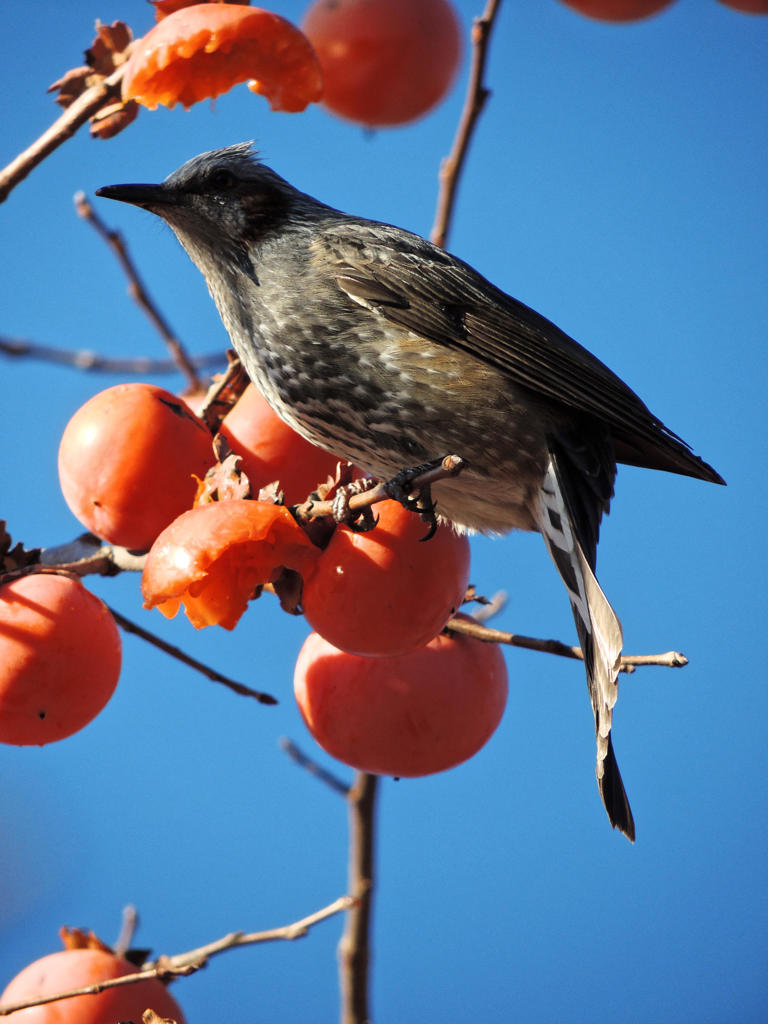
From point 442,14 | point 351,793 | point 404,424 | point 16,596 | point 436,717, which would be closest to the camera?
point 16,596

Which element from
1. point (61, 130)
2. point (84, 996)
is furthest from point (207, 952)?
point (61, 130)

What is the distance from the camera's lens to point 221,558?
2070mm

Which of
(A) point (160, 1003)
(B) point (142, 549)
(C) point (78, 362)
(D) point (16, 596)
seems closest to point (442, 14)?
(C) point (78, 362)

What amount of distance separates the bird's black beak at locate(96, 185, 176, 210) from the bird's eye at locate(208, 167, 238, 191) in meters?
0.12

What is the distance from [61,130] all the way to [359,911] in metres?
1.94

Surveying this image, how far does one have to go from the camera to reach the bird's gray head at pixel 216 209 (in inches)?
115

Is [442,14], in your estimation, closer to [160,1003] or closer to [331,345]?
[331,345]

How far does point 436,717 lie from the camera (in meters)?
2.37

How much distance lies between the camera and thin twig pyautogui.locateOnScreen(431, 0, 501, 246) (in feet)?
9.59

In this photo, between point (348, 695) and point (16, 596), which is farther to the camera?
point (348, 695)

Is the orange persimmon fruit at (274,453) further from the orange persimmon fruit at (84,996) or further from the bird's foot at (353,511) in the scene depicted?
the orange persimmon fruit at (84,996)

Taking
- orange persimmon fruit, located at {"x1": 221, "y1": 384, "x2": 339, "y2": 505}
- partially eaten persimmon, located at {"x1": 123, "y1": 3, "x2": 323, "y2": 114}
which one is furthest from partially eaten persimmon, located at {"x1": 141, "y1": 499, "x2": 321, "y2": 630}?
partially eaten persimmon, located at {"x1": 123, "y1": 3, "x2": 323, "y2": 114}

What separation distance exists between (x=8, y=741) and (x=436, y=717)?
88 centimetres

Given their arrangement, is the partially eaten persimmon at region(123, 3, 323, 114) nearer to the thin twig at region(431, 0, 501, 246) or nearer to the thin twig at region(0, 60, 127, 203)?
the thin twig at region(0, 60, 127, 203)
